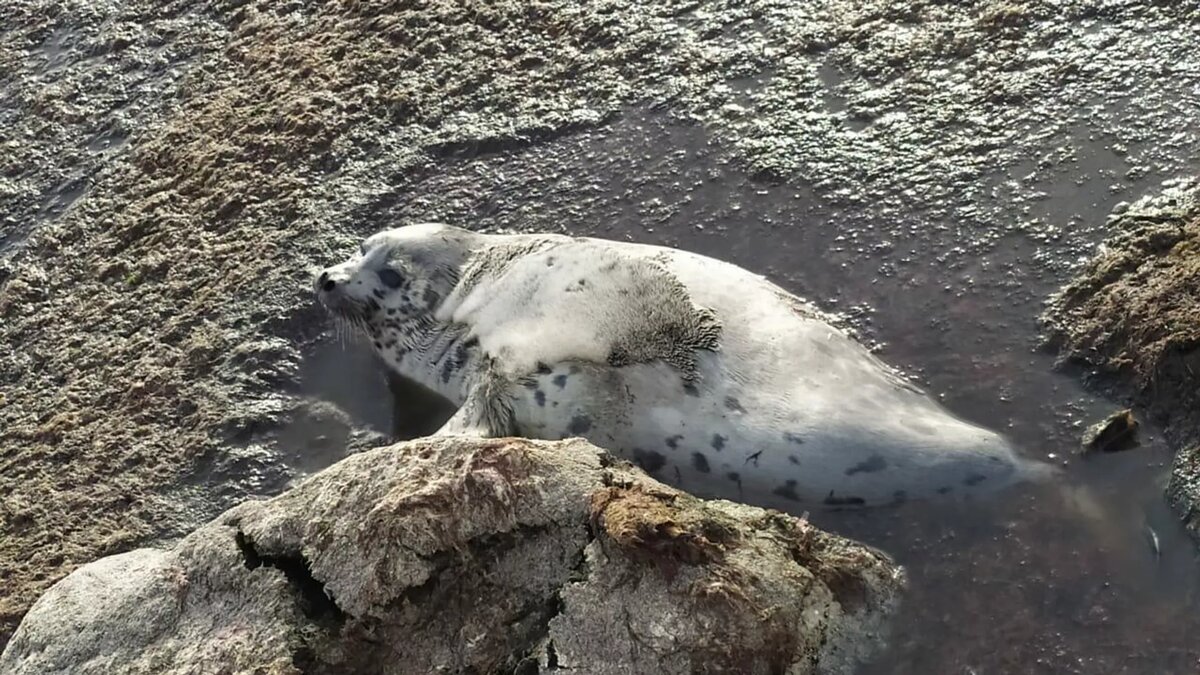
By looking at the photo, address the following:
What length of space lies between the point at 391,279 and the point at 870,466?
216 centimetres

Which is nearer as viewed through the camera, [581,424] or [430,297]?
[581,424]

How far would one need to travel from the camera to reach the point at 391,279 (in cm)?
518

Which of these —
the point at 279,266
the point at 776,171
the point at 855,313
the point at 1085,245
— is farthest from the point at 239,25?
the point at 1085,245

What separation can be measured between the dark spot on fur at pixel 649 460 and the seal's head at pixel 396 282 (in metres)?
1.36

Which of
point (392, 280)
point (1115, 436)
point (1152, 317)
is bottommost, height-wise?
point (392, 280)

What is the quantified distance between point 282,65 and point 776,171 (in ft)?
9.08

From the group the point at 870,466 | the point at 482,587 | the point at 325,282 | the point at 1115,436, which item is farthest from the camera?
the point at 325,282

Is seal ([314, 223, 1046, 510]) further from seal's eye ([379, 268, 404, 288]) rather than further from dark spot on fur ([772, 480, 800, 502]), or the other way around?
seal's eye ([379, 268, 404, 288])

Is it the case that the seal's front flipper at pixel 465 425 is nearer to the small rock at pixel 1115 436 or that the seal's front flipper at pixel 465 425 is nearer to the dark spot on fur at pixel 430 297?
the dark spot on fur at pixel 430 297

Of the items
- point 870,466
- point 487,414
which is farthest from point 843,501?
point 487,414

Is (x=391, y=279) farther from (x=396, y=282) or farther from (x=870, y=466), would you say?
(x=870, y=466)

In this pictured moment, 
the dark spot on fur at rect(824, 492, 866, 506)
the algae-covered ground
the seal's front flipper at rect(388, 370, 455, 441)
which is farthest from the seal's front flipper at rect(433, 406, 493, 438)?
the dark spot on fur at rect(824, 492, 866, 506)

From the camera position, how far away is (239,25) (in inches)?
280

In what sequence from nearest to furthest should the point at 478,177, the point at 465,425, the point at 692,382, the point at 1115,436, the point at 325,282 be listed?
1. the point at 1115,436
2. the point at 692,382
3. the point at 465,425
4. the point at 325,282
5. the point at 478,177
